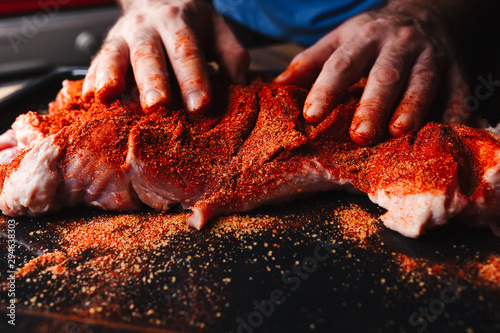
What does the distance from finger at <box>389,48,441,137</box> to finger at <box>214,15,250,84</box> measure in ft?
2.73

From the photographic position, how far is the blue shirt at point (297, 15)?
9.50 feet

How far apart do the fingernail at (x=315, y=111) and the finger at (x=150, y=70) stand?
0.60 meters

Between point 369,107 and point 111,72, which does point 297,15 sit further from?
point 111,72

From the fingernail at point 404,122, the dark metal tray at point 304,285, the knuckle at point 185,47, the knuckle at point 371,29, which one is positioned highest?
the knuckle at point 185,47

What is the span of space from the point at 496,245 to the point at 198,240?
111 cm

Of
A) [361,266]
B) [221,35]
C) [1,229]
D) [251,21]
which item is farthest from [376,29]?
[1,229]

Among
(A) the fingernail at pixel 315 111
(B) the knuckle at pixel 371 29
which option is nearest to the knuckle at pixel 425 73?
(B) the knuckle at pixel 371 29

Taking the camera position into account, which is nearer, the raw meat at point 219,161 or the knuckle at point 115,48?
the raw meat at point 219,161

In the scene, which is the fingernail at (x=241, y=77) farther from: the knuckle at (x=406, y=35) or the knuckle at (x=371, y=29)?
the knuckle at (x=406, y=35)

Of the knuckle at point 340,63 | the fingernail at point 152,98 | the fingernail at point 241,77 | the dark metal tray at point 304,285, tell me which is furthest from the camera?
the fingernail at point 241,77

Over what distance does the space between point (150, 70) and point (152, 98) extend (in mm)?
149

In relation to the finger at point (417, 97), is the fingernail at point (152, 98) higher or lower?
higher

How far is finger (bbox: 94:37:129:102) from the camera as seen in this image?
165cm

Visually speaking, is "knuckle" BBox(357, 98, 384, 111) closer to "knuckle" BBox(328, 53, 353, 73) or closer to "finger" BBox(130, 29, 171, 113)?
"knuckle" BBox(328, 53, 353, 73)
